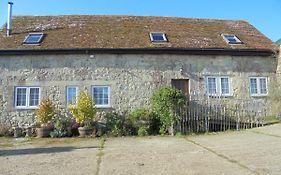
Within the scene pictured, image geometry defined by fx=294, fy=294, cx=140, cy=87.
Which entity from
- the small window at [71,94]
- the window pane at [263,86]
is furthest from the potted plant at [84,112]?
the window pane at [263,86]

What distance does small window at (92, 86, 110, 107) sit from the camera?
15148mm

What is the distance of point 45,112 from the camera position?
13820mm

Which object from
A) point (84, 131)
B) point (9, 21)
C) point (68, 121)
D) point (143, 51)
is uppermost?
point (9, 21)

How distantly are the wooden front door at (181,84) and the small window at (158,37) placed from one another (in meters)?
2.36

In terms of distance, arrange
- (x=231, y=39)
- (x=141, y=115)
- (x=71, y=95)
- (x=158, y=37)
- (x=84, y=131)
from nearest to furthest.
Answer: (x=84, y=131) → (x=141, y=115) → (x=71, y=95) → (x=158, y=37) → (x=231, y=39)

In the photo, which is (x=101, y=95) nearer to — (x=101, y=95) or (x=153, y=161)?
(x=101, y=95)

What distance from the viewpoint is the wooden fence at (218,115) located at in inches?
537

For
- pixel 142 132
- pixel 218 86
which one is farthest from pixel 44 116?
pixel 218 86

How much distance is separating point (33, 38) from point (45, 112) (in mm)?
4534

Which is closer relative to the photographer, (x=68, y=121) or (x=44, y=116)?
(x=44, y=116)

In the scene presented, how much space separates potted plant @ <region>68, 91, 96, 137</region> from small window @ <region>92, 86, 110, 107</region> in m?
1.31

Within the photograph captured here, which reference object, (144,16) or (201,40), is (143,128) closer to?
(201,40)

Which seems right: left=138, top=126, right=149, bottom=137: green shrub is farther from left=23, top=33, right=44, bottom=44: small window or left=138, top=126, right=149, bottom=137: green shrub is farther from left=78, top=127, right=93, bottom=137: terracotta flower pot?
left=23, top=33, right=44, bottom=44: small window

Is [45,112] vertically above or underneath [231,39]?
underneath
